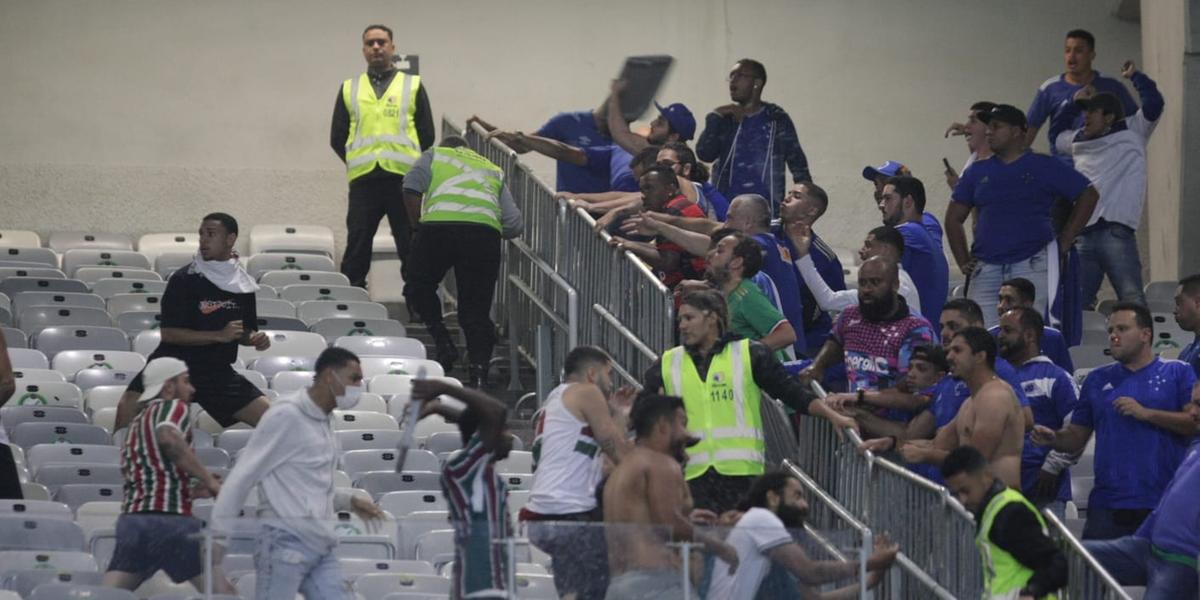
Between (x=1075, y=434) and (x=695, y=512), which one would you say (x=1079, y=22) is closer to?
(x=1075, y=434)

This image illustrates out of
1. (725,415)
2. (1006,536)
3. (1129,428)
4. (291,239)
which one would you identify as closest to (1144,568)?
(1129,428)

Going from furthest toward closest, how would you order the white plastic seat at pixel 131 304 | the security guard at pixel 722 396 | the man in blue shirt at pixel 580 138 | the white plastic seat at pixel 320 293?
the white plastic seat at pixel 320 293
the man in blue shirt at pixel 580 138
the white plastic seat at pixel 131 304
the security guard at pixel 722 396

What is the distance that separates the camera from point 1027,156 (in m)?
12.7

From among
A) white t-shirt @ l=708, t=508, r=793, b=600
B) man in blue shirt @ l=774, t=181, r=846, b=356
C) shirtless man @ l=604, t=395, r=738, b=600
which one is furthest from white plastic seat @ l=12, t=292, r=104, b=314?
white t-shirt @ l=708, t=508, r=793, b=600

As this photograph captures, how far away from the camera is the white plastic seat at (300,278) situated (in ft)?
48.6

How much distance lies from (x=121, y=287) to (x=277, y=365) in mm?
2080

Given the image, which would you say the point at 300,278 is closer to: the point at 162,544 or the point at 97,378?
the point at 97,378

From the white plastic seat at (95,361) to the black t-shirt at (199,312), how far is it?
95cm

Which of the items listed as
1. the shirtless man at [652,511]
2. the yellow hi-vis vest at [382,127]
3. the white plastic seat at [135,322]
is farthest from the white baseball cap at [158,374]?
the yellow hi-vis vest at [382,127]

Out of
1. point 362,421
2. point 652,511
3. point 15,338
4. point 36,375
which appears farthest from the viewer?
point 15,338

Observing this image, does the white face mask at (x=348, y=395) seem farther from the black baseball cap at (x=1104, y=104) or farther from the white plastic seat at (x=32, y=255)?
the black baseball cap at (x=1104, y=104)

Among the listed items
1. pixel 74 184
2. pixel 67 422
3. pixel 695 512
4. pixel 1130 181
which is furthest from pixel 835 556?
pixel 74 184

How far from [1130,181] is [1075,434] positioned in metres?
4.41

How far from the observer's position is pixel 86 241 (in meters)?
16.6
